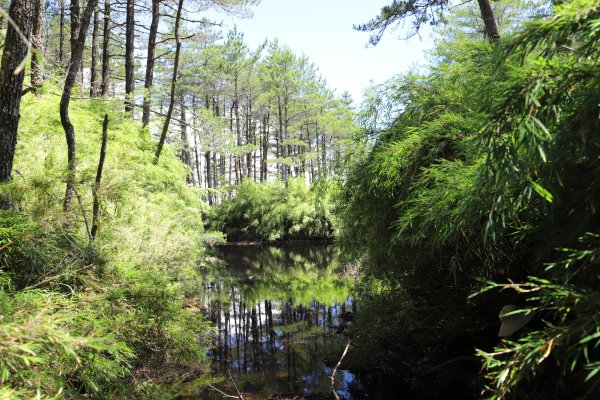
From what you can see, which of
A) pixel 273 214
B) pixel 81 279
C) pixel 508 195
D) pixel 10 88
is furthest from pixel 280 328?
pixel 273 214

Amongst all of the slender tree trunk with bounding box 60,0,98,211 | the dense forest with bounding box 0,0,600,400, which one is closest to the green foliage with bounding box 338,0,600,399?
the dense forest with bounding box 0,0,600,400

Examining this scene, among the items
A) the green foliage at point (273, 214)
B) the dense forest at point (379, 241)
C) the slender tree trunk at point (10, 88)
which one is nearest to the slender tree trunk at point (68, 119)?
the dense forest at point (379, 241)

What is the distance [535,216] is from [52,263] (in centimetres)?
326

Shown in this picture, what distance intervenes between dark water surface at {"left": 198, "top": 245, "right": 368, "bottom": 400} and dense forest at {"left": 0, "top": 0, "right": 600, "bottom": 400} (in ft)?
0.19

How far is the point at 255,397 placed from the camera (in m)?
5.04

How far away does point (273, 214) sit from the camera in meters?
23.2

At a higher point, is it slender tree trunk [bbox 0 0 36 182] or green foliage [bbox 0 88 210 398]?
slender tree trunk [bbox 0 0 36 182]

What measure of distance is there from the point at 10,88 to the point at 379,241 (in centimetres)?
380

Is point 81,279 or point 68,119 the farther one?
point 68,119

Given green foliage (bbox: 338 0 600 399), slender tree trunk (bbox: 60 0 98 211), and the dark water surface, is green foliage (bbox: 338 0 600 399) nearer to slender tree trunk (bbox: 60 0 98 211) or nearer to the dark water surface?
the dark water surface

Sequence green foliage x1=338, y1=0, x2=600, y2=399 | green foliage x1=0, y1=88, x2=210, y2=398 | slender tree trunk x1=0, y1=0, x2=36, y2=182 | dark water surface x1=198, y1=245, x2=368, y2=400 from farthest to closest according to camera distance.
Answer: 1. dark water surface x1=198, y1=245, x2=368, y2=400
2. slender tree trunk x1=0, y1=0, x2=36, y2=182
3. green foliage x1=0, y1=88, x2=210, y2=398
4. green foliage x1=338, y1=0, x2=600, y2=399

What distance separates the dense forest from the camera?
1.66m

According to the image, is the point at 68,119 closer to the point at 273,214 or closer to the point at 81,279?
the point at 81,279

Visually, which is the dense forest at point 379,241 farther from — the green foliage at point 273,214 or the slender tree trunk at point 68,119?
the green foliage at point 273,214
